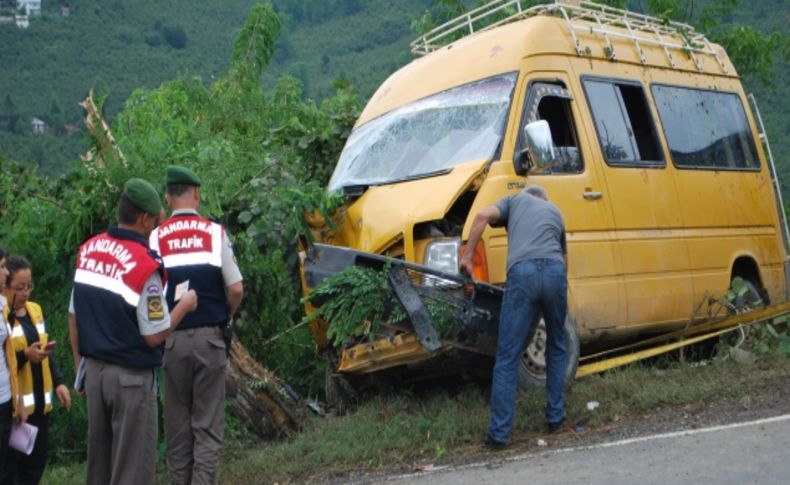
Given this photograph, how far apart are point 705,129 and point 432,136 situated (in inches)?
123

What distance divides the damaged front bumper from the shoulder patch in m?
1.94

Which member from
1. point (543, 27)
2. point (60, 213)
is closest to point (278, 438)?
point (60, 213)

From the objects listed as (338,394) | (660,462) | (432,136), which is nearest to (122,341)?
(660,462)

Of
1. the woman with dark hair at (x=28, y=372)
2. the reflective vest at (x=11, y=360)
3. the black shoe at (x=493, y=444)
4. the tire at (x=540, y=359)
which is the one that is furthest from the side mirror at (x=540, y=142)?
the reflective vest at (x=11, y=360)

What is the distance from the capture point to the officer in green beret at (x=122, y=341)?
5359mm

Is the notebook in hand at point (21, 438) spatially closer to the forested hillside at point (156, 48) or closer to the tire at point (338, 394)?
the tire at point (338, 394)

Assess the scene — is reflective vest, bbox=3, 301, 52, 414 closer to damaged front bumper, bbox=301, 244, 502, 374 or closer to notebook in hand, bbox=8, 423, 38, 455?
notebook in hand, bbox=8, 423, 38, 455

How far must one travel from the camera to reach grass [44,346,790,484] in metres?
7.01

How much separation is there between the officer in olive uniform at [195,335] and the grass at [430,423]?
0.78 metres

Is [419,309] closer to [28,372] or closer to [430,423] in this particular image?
[430,423]

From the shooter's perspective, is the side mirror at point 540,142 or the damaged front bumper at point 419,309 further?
the side mirror at point 540,142

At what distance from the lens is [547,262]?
7.05 meters

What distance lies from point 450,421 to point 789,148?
683 inches

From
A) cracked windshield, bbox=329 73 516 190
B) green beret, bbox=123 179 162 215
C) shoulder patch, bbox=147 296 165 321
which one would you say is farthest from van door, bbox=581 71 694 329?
shoulder patch, bbox=147 296 165 321
